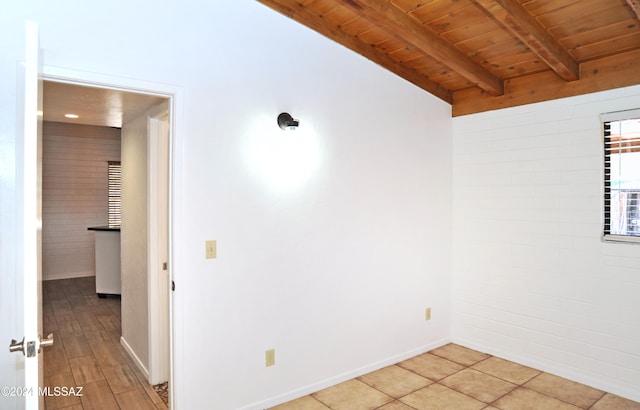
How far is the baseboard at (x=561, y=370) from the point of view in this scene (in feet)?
10.3

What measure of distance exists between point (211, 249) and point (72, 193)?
5942 mm

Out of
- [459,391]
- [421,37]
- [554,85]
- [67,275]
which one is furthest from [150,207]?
[67,275]

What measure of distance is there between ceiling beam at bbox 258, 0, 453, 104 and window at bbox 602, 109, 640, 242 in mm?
1486

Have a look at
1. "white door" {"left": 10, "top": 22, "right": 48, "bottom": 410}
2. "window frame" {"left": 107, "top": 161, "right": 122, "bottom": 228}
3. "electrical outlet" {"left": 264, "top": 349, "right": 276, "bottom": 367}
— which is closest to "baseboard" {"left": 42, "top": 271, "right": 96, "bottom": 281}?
"window frame" {"left": 107, "top": 161, "right": 122, "bottom": 228}

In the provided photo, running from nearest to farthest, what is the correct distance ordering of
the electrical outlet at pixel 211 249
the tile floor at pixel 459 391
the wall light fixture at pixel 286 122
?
the electrical outlet at pixel 211 249, the wall light fixture at pixel 286 122, the tile floor at pixel 459 391

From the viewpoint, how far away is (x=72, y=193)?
733 cm

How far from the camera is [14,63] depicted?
2021mm

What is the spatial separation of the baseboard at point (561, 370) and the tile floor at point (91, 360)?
293 centimetres

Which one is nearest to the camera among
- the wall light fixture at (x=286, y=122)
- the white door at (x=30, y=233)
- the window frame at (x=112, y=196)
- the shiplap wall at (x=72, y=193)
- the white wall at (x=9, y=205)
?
the white door at (x=30, y=233)

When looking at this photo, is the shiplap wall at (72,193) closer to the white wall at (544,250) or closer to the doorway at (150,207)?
the doorway at (150,207)

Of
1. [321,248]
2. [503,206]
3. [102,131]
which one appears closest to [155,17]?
[321,248]

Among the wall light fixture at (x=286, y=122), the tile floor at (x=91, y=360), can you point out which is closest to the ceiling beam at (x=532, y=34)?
the wall light fixture at (x=286, y=122)

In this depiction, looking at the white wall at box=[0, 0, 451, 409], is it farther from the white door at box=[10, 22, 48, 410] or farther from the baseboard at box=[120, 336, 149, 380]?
the baseboard at box=[120, 336, 149, 380]

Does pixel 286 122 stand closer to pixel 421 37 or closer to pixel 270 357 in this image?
pixel 421 37
